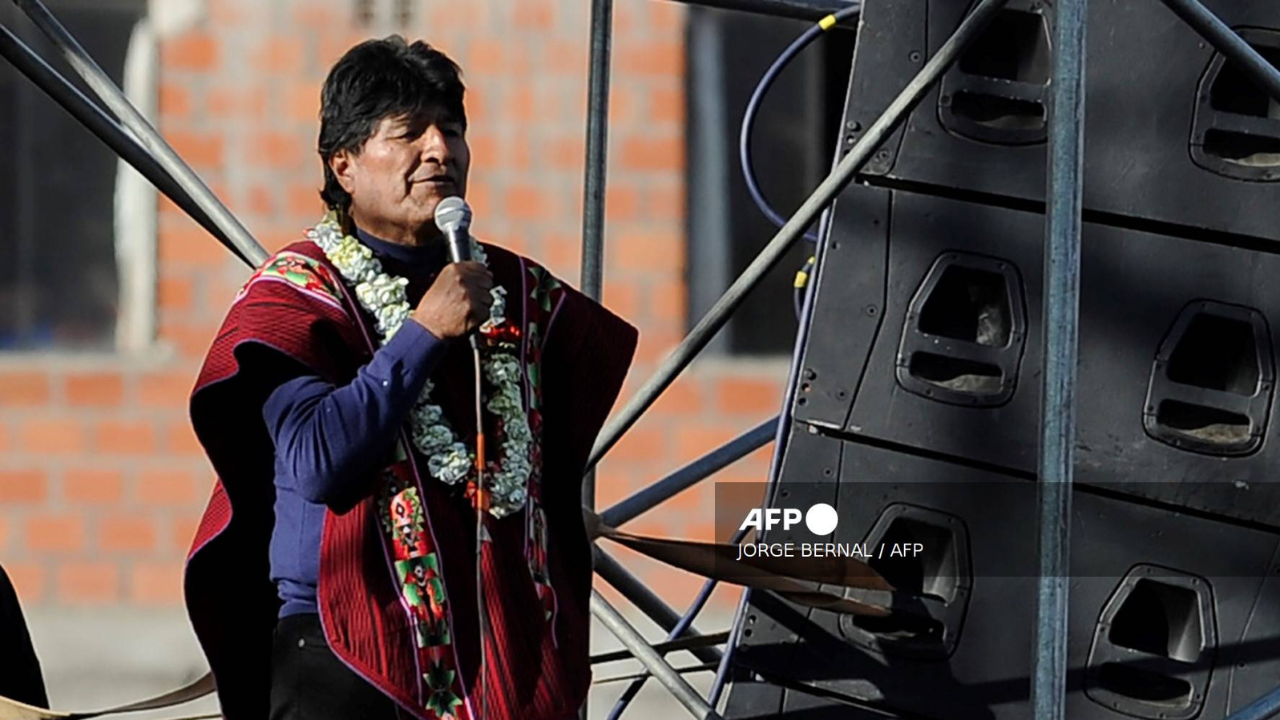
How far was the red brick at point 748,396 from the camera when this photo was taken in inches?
297

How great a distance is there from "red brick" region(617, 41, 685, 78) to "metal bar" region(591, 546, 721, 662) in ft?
10.7

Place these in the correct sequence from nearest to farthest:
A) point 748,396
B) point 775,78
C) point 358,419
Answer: point 358,419, point 775,78, point 748,396

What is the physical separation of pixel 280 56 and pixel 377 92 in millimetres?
4511

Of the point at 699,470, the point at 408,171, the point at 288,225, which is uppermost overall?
the point at 408,171

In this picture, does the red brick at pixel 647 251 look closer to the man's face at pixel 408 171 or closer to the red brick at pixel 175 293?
the red brick at pixel 175 293

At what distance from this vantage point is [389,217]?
297 centimetres

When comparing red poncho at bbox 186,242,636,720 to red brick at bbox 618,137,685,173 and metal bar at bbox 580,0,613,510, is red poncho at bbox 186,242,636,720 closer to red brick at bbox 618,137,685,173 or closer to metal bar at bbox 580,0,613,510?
metal bar at bbox 580,0,613,510

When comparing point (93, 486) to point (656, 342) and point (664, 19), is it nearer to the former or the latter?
point (656, 342)

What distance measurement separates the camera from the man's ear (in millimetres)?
2979

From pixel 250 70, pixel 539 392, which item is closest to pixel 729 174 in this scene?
pixel 250 70

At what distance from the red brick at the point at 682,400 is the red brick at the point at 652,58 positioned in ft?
2.89

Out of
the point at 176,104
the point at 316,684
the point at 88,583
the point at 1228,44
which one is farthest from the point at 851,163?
the point at 88,583

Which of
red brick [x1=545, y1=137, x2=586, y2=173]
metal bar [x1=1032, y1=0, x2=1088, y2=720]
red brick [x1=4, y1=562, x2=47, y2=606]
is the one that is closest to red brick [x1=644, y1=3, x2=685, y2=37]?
red brick [x1=545, y1=137, x2=586, y2=173]

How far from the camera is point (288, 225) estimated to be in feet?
24.1
